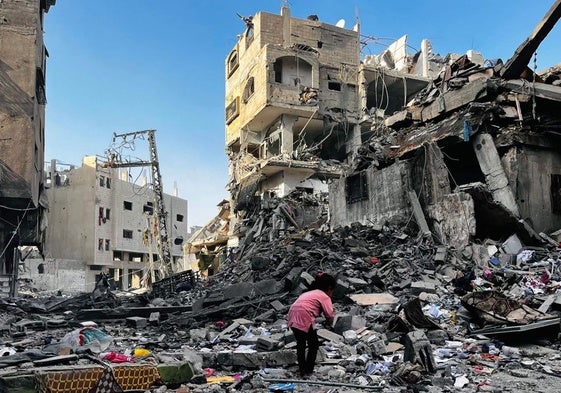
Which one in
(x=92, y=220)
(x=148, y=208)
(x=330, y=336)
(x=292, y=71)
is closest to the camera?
(x=330, y=336)

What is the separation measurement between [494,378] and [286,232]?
15.9 metres

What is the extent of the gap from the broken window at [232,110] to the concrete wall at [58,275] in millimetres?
17890

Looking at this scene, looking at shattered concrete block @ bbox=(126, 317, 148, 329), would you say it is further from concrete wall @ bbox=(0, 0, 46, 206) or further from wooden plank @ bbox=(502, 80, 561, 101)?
wooden plank @ bbox=(502, 80, 561, 101)

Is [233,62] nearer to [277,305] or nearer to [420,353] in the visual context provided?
[277,305]

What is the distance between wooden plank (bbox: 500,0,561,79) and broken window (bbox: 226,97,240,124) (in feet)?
72.0

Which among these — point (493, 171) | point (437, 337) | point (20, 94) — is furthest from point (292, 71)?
point (437, 337)

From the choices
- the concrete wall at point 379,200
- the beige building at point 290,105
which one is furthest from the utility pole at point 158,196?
the concrete wall at point 379,200

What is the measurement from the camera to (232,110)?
1355 inches

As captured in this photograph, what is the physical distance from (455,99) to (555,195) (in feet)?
13.3

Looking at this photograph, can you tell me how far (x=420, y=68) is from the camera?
36156mm

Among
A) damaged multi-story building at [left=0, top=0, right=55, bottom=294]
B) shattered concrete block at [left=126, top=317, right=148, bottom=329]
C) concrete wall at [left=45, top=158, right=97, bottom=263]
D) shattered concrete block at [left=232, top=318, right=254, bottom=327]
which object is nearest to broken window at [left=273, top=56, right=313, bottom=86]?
damaged multi-story building at [left=0, top=0, right=55, bottom=294]

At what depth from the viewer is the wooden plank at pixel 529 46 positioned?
531 inches

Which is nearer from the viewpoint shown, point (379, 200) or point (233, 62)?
point (379, 200)

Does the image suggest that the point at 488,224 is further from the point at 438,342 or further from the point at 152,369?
the point at 152,369
